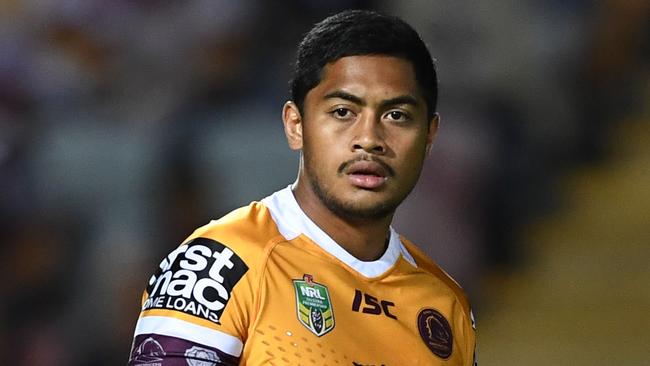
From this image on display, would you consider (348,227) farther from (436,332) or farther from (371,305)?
(436,332)

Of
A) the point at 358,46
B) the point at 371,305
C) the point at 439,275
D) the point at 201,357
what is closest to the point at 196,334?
the point at 201,357

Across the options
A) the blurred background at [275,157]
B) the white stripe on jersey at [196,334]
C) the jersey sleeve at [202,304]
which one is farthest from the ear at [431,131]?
the blurred background at [275,157]

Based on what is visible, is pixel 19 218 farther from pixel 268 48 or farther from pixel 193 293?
pixel 193 293

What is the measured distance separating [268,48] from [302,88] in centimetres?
295

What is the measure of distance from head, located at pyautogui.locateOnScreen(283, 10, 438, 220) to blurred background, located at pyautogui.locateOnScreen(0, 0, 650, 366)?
249 centimetres

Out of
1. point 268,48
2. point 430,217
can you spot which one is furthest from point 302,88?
point 268,48

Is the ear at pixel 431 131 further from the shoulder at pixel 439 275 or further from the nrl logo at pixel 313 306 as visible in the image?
the nrl logo at pixel 313 306

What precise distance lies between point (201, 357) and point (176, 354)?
0.16ft

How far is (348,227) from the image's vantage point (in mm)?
2631

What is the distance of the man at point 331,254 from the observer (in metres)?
2.26

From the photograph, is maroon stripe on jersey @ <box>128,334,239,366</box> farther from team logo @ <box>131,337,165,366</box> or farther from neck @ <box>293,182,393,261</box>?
neck @ <box>293,182,393,261</box>

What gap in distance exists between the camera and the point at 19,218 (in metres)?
5.09

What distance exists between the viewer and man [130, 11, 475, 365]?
7.40ft

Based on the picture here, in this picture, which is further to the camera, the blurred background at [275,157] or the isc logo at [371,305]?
the blurred background at [275,157]
